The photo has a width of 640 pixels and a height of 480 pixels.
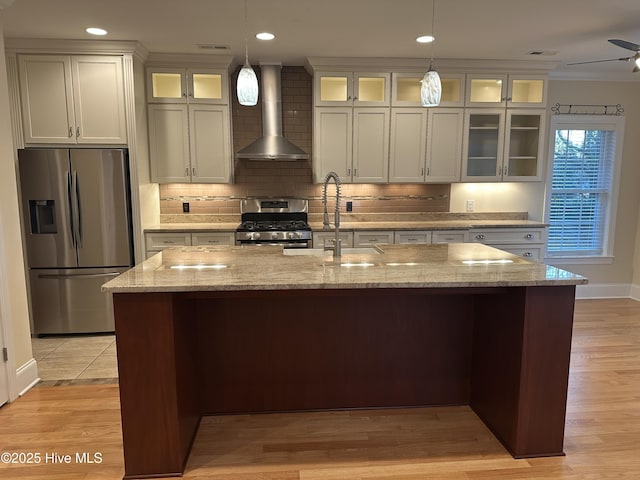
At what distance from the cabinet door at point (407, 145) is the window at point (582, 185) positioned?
1603 millimetres

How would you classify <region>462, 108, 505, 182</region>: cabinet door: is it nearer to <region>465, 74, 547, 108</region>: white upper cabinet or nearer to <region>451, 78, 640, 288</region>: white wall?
<region>465, 74, 547, 108</region>: white upper cabinet

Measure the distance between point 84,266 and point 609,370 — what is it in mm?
4314

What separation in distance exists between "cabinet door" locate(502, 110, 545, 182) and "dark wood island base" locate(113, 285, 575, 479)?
2778mm

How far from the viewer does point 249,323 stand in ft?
7.96

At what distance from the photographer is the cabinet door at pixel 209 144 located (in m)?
4.35

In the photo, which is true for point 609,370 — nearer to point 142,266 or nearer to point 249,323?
point 249,323

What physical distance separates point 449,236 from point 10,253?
3700 millimetres

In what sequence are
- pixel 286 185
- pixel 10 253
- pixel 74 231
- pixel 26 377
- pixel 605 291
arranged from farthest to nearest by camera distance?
pixel 605 291 < pixel 286 185 < pixel 74 231 < pixel 26 377 < pixel 10 253

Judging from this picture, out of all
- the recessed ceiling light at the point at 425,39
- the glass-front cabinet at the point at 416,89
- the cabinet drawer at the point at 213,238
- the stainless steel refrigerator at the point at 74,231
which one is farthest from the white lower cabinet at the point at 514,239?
the stainless steel refrigerator at the point at 74,231

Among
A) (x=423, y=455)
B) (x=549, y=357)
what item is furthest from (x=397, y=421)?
(x=549, y=357)

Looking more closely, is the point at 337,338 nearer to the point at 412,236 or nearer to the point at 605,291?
the point at 412,236

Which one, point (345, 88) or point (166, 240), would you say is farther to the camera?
point (345, 88)

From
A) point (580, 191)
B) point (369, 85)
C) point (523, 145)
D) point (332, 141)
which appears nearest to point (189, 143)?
point (332, 141)

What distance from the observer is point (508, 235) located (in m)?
4.57
